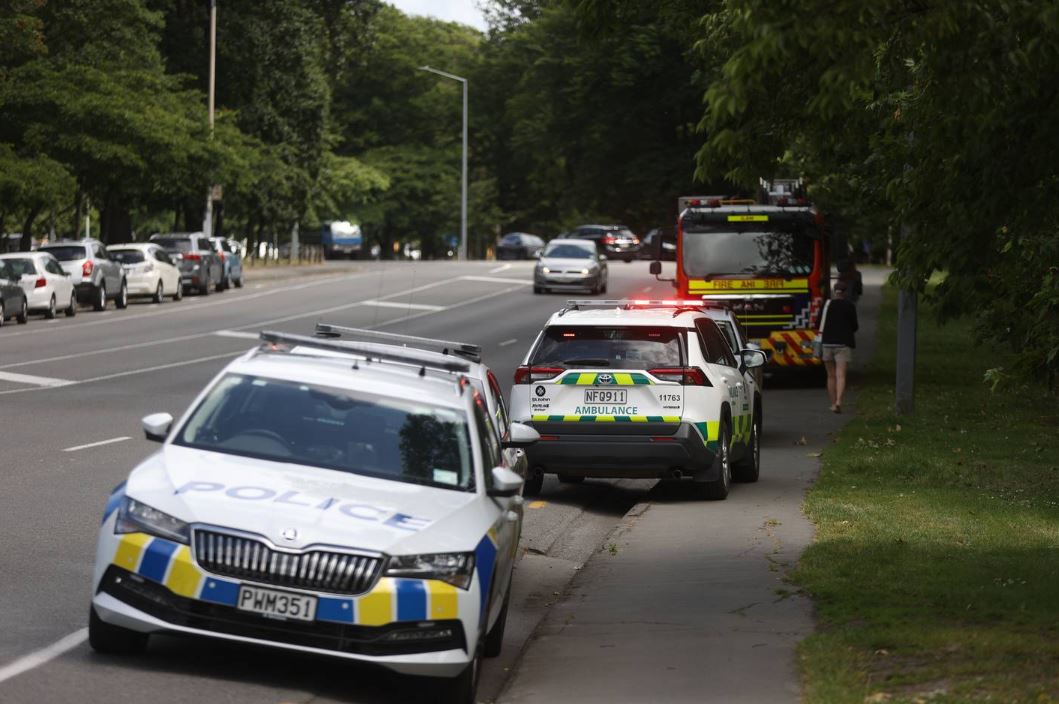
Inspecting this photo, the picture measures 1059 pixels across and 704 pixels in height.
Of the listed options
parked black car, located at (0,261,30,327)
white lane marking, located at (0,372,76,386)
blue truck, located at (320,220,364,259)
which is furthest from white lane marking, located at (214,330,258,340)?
blue truck, located at (320,220,364,259)

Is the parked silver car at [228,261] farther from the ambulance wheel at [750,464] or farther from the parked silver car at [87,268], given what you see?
the ambulance wheel at [750,464]

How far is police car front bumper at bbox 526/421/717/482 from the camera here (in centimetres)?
1487

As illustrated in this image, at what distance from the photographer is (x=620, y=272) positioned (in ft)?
210

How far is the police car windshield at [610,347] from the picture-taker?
15141mm

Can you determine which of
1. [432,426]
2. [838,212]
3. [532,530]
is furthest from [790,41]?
[838,212]

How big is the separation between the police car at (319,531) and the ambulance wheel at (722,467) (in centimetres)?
667

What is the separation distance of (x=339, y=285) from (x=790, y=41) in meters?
51.4

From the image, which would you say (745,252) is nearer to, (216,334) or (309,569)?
(216,334)

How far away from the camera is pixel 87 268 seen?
4416 centimetres

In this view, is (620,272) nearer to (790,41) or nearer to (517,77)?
(517,77)

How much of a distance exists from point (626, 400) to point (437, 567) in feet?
24.5

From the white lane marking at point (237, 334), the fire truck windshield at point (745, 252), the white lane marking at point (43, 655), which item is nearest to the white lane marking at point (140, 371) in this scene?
the white lane marking at point (237, 334)

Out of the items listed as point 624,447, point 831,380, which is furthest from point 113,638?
point 831,380

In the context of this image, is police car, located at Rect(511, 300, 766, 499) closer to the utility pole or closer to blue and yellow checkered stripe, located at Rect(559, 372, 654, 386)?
blue and yellow checkered stripe, located at Rect(559, 372, 654, 386)
